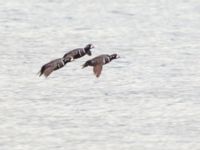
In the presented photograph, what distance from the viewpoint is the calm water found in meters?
32.2

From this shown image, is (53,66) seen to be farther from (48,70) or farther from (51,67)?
(48,70)

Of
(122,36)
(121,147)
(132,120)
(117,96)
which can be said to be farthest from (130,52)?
(121,147)

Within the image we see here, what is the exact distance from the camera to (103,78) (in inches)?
1496

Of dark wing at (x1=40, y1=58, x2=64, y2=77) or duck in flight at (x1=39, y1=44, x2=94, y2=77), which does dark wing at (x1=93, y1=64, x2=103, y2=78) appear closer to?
duck in flight at (x1=39, y1=44, x2=94, y2=77)

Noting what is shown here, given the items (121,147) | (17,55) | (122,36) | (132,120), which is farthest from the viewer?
(122,36)

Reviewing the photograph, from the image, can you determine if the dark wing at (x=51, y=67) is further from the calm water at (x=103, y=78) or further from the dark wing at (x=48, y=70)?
the calm water at (x=103, y=78)

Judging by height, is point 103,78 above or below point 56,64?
below

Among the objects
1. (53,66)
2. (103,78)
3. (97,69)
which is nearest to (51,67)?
(53,66)

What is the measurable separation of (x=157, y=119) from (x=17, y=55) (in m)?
8.29

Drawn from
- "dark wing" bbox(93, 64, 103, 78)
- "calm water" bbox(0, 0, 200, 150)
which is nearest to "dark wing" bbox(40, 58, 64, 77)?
"dark wing" bbox(93, 64, 103, 78)

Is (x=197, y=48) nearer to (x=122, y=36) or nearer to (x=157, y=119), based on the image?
(x=122, y=36)

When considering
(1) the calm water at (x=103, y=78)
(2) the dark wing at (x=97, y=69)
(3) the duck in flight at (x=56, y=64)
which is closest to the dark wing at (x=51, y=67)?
(3) the duck in flight at (x=56, y=64)

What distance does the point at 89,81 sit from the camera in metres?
37.5

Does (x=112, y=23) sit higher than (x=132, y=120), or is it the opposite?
(x=112, y=23)
